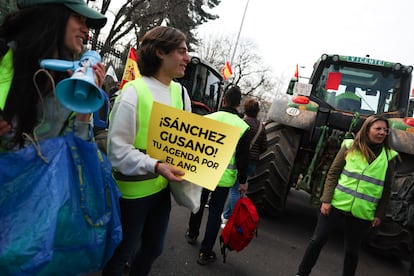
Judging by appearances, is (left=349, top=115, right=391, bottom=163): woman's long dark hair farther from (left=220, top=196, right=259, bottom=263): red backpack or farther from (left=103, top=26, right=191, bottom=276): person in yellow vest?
(left=103, top=26, right=191, bottom=276): person in yellow vest

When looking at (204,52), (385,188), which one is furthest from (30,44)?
(204,52)

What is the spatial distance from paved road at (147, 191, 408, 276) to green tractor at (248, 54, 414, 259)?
0.81 ft

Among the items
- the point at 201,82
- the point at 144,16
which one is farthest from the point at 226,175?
the point at 144,16

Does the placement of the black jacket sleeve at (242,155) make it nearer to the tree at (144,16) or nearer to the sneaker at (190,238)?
the sneaker at (190,238)

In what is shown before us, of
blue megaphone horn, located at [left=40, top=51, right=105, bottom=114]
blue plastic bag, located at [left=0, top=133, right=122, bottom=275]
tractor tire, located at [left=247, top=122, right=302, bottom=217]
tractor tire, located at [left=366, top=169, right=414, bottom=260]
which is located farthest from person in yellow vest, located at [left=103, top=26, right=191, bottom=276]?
tractor tire, located at [left=366, top=169, right=414, bottom=260]

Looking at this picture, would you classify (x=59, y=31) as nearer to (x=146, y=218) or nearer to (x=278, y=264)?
(x=146, y=218)

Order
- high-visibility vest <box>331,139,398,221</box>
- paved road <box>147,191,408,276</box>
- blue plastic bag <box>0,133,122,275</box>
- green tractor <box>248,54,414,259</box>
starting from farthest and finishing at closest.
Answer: green tractor <box>248,54,414,259</box>
paved road <box>147,191,408,276</box>
high-visibility vest <box>331,139,398,221</box>
blue plastic bag <box>0,133,122,275</box>

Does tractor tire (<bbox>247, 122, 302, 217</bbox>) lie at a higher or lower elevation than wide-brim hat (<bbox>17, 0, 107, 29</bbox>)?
lower

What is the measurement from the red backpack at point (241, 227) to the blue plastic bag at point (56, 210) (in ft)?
5.48

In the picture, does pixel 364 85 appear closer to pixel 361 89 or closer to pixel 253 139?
pixel 361 89

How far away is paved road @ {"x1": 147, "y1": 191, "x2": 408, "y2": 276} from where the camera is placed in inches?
117

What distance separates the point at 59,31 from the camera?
1.29m

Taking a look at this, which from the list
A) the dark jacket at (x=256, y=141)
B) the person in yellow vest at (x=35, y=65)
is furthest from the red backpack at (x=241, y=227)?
the person in yellow vest at (x=35, y=65)

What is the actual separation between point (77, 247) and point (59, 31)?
903 millimetres
